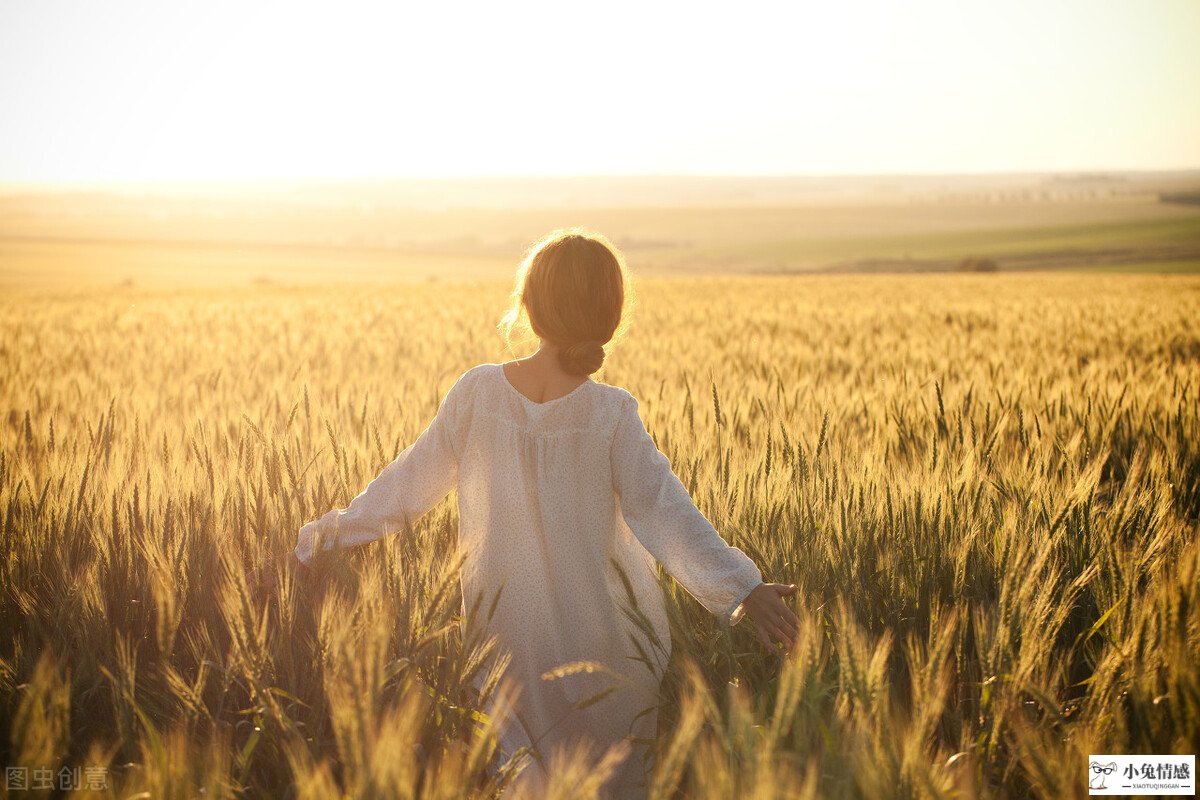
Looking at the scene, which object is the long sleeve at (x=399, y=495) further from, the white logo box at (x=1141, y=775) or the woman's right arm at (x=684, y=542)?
the white logo box at (x=1141, y=775)

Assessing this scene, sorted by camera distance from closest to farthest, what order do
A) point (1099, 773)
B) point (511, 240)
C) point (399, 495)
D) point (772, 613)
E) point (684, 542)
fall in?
point (1099, 773) → point (772, 613) → point (684, 542) → point (399, 495) → point (511, 240)

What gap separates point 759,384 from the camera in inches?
180

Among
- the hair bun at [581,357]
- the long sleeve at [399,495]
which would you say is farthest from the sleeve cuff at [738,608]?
the long sleeve at [399,495]

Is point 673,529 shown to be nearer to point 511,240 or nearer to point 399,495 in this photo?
point 399,495

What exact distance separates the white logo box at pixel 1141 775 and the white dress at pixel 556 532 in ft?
2.74

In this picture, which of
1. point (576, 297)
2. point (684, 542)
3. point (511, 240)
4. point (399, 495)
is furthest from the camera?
point (511, 240)

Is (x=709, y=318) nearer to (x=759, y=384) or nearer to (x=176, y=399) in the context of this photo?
(x=759, y=384)

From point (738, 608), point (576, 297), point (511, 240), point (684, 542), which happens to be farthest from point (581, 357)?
point (511, 240)

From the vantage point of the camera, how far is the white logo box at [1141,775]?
1.23 meters

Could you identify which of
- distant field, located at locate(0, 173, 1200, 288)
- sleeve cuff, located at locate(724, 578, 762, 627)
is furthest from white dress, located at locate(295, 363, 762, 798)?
distant field, located at locate(0, 173, 1200, 288)

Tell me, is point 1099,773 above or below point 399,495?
below

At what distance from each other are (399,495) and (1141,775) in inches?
56.8

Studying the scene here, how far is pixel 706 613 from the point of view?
217cm

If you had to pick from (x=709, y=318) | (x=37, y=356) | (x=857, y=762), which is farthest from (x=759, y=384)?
(x=709, y=318)
